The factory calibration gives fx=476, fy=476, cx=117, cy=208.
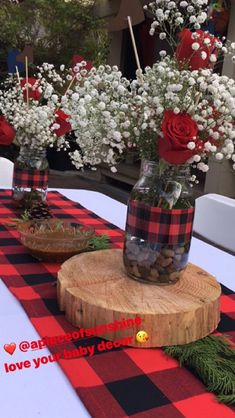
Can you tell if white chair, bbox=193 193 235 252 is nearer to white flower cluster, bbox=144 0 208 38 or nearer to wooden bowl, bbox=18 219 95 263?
wooden bowl, bbox=18 219 95 263

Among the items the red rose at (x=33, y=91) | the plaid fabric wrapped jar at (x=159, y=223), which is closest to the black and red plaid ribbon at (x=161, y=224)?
the plaid fabric wrapped jar at (x=159, y=223)

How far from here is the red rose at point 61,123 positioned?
65.0 inches

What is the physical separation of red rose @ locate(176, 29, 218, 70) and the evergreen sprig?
1.70 feet

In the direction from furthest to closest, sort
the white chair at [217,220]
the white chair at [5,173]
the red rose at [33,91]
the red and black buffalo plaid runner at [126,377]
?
the white chair at [5,173], the white chair at [217,220], the red rose at [33,91], the red and black buffalo plaid runner at [126,377]

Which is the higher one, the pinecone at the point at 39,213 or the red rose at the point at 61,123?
the red rose at the point at 61,123

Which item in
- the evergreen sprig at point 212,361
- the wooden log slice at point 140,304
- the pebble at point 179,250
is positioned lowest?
the evergreen sprig at point 212,361

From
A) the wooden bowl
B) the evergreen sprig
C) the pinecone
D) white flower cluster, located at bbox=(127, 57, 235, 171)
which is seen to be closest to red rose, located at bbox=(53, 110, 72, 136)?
the pinecone

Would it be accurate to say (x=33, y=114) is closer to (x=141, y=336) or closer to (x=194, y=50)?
(x=194, y=50)

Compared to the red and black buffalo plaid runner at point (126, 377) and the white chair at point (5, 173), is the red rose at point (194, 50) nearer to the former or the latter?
the red and black buffalo plaid runner at point (126, 377)

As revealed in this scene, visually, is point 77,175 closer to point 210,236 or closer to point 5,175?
point 5,175

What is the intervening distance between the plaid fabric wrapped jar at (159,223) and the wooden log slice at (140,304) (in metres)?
0.04

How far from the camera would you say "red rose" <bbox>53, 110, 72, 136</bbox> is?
1.65 m

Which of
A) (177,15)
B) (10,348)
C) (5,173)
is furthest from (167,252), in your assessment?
(5,173)

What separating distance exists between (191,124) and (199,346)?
1.32ft
